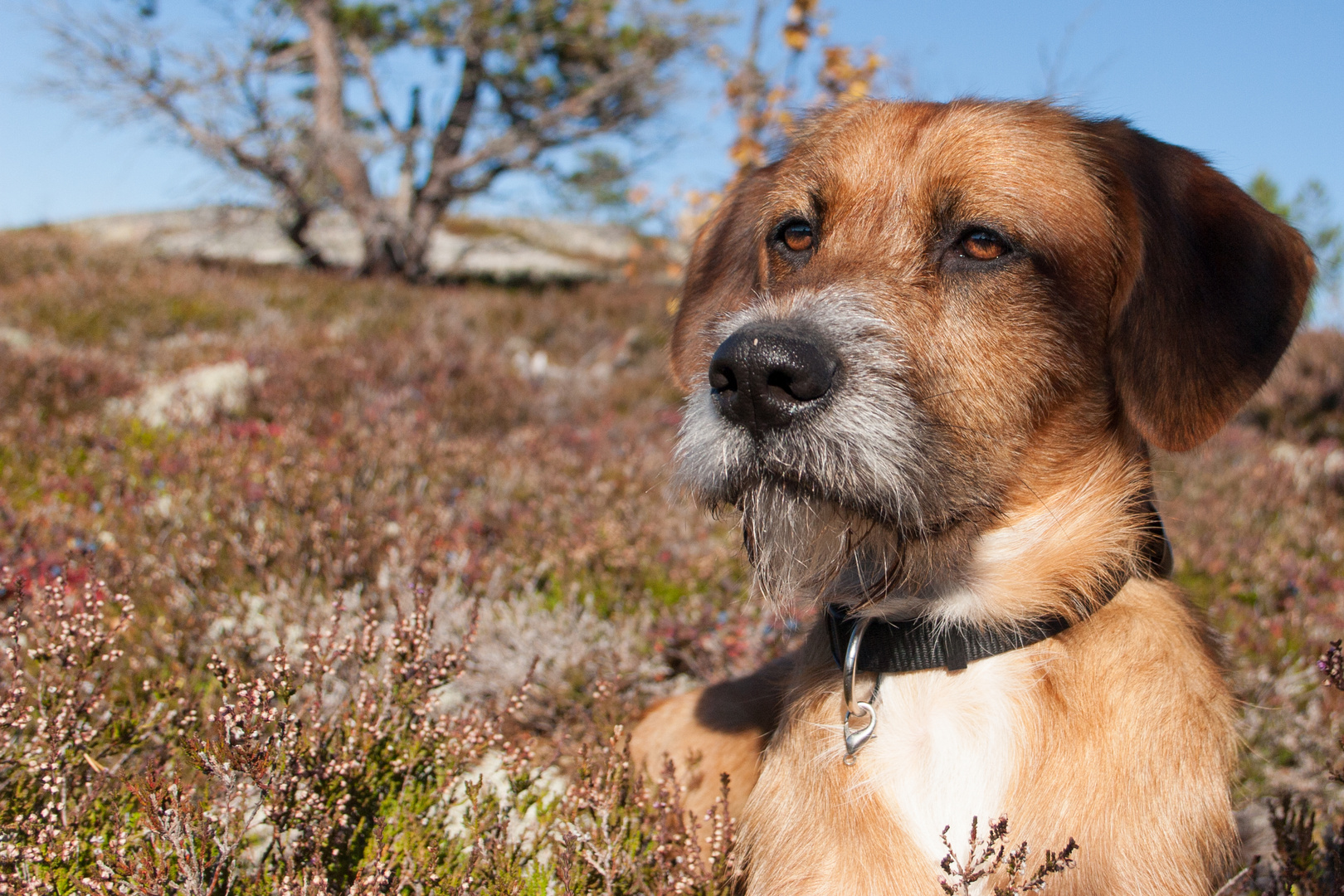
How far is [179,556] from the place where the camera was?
3.40m

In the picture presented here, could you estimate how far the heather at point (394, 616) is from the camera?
6.24 ft

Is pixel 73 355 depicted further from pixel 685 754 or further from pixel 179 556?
pixel 685 754

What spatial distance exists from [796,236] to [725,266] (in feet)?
1.46

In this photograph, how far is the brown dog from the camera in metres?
1.71

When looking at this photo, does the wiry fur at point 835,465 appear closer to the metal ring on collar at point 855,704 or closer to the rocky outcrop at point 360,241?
the metal ring on collar at point 855,704

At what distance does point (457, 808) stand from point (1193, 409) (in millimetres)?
2137

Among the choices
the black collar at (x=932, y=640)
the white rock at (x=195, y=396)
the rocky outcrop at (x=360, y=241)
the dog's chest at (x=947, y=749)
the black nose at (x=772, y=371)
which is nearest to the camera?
the black nose at (x=772, y=371)

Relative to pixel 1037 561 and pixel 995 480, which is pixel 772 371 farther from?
pixel 1037 561

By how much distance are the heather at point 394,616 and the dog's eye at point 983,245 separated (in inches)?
35.3

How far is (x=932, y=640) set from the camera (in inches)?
75.8

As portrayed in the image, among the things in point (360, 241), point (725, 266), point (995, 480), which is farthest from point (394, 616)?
point (360, 241)

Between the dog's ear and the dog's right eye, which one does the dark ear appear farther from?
the dog's ear

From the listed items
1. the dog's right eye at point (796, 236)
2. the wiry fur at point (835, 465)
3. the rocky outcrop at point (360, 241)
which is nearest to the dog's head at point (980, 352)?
the wiry fur at point (835, 465)

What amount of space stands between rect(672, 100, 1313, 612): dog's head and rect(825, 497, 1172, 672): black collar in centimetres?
7
